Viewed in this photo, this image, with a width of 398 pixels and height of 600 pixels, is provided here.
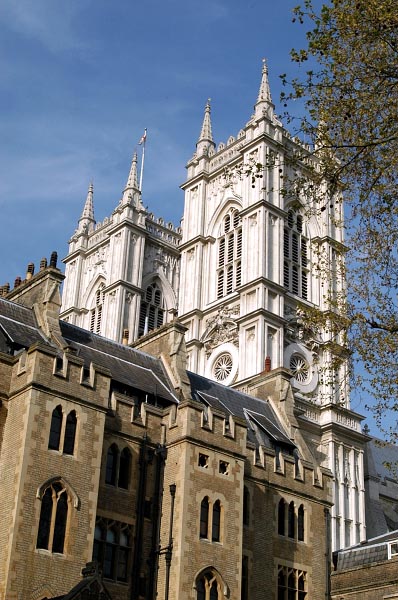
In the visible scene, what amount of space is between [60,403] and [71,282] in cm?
5893

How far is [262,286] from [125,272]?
2018 cm

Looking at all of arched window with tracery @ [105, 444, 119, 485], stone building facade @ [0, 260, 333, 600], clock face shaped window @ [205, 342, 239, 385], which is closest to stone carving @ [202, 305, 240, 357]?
clock face shaped window @ [205, 342, 239, 385]

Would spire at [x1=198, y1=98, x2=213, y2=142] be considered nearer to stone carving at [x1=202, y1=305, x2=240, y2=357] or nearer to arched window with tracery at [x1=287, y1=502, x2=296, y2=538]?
stone carving at [x1=202, y1=305, x2=240, y2=357]

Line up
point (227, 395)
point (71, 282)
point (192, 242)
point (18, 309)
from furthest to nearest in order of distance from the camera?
1. point (71, 282)
2. point (192, 242)
3. point (227, 395)
4. point (18, 309)

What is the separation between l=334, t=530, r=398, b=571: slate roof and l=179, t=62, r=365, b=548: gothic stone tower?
1622 centimetres

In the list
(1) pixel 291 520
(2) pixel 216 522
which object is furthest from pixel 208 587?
(1) pixel 291 520

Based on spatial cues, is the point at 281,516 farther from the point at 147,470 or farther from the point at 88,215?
the point at 88,215

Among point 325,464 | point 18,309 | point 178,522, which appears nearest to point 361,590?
point 178,522

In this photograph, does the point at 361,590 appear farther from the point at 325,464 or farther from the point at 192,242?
the point at 192,242

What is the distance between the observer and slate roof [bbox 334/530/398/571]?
42062 millimetres

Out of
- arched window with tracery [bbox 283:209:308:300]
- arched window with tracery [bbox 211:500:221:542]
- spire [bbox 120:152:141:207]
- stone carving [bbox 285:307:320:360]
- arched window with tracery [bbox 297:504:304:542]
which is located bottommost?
arched window with tracery [bbox 211:500:221:542]

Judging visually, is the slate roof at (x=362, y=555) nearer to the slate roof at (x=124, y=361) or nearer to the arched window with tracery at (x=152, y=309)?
the slate roof at (x=124, y=361)

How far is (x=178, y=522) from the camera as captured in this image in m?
34.7

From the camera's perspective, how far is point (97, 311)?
87188 millimetres
